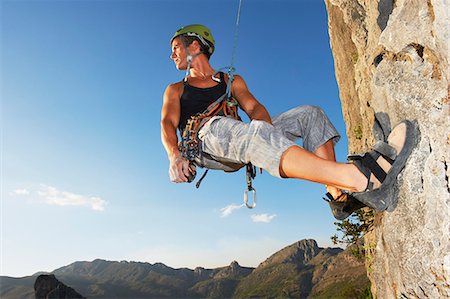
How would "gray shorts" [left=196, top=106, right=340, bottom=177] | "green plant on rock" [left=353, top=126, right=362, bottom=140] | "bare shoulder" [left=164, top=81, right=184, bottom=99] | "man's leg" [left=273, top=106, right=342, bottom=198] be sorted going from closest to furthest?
"gray shorts" [left=196, top=106, right=340, bottom=177] → "man's leg" [left=273, top=106, right=342, bottom=198] → "bare shoulder" [left=164, top=81, right=184, bottom=99] → "green plant on rock" [left=353, top=126, right=362, bottom=140]

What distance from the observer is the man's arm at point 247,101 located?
4.77 metres

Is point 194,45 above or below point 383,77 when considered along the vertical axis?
above

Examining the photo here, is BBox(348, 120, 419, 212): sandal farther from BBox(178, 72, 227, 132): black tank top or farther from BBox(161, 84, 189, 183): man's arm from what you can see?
BBox(178, 72, 227, 132): black tank top

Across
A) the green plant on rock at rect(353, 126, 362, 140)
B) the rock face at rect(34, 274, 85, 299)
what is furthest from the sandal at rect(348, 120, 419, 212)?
the rock face at rect(34, 274, 85, 299)

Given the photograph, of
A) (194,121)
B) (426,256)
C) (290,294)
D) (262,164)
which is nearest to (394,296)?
(426,256)

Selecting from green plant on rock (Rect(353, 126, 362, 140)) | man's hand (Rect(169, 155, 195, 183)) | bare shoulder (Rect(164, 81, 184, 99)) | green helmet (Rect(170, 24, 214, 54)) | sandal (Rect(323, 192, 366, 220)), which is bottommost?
sandal (Rect(323, 192, 366, 220))

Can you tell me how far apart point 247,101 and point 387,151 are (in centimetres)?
232

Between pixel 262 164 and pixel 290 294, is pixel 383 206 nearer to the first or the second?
pixel 262 164

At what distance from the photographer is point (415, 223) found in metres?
3.38

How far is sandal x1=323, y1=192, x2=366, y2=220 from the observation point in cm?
429

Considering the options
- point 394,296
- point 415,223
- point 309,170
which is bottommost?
point 394,296

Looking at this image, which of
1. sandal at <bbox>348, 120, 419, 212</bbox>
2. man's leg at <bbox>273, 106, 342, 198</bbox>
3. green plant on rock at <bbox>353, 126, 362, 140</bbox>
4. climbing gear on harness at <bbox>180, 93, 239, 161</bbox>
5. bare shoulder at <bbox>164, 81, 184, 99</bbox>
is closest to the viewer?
sandal at <bbox>348, 120, 419, 212</bbox>

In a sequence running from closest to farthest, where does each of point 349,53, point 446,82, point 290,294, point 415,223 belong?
point 446,82
point 415,223
point 349,53
point 290,294

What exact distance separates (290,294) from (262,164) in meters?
199
